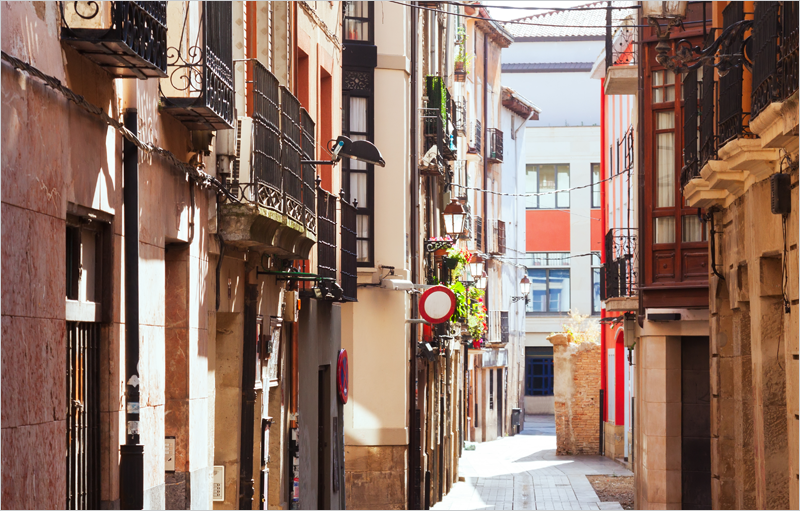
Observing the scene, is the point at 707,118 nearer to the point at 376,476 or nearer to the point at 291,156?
the point at 291,156

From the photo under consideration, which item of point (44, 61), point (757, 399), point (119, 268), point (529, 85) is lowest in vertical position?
point (757, 399)

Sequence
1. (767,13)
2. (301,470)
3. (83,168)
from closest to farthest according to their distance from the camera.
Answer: (83,168)
(767,13)
(301,470)

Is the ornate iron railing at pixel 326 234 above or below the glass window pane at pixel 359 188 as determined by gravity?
below

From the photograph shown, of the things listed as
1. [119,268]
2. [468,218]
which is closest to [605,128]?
[468,218]

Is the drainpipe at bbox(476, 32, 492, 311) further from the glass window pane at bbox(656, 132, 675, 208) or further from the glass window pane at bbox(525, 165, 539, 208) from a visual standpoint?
the glass window pane at bbox(656, 132, 675, 208)

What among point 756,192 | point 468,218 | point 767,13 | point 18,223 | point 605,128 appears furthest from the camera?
point 468,218

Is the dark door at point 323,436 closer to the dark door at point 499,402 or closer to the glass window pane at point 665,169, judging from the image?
the glass window pane at point 665,169

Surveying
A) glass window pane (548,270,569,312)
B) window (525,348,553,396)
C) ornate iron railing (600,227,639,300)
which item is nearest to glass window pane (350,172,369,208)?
ornate iron railing (600,227,639,300)

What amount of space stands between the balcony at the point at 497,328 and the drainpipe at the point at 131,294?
3926cm

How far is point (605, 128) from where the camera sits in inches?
1486

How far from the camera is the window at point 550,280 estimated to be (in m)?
59.8

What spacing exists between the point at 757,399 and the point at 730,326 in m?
3.27

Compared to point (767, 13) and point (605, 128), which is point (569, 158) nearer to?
point (605, 128)

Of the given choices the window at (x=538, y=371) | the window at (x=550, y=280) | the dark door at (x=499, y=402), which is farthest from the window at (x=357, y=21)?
the window at (x=538, y=371)
